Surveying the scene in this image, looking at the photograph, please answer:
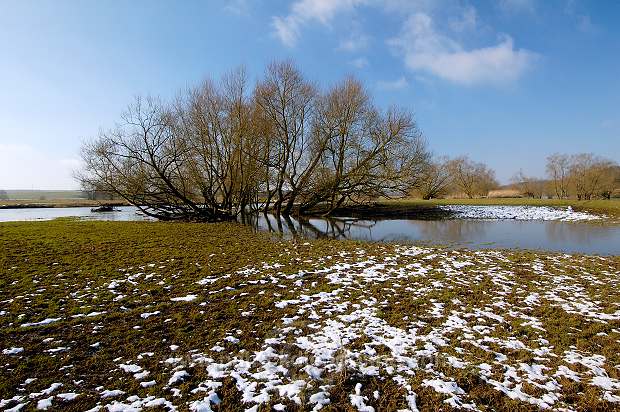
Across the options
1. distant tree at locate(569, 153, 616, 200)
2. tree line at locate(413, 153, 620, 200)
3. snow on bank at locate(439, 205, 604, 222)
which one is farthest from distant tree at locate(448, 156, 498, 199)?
snow on bank at locate(439, 205, 604, 222)

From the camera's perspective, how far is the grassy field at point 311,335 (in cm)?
367

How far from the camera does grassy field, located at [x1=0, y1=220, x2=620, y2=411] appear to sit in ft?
12.0

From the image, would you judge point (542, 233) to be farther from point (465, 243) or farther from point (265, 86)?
point (265, 86)

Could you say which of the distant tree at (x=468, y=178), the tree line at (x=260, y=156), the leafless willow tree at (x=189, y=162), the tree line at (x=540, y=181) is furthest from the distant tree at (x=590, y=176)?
the leafless willow tree at (x=189, y=162)

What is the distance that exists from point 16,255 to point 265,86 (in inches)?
887

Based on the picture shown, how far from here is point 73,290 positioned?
24.3 ft

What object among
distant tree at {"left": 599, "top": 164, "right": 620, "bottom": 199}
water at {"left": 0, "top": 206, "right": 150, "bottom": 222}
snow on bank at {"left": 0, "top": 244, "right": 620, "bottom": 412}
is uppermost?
distant tree at {"left": 599, "top": 164, "right": 620, "bottom": 199}

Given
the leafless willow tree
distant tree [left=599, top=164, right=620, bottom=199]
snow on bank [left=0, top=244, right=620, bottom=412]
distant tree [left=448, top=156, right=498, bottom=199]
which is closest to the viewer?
snow on bank [left=0, top=244, right=620, bottom=412]

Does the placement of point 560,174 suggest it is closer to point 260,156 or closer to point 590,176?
point 590,176

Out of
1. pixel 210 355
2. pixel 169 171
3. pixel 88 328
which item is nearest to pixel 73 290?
pixel 88 328

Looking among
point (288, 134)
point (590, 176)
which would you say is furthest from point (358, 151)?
point (590, 176)

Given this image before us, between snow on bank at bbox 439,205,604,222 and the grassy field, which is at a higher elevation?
snow on bank at bbox 439,205,604,222

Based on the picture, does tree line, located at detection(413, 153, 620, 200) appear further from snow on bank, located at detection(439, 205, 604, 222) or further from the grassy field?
the grassy field

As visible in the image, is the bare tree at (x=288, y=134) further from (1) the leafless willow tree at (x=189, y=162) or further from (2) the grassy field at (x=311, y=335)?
(2) the grassy field at (x=311, y=335)
